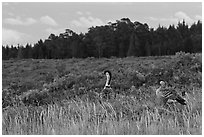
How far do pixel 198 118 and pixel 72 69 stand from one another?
15191mm

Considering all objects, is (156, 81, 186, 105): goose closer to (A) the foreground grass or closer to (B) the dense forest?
(A) the foreground grass

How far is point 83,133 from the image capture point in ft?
12.5

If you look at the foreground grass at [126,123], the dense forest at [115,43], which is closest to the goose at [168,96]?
the foreground grass at [126,123]

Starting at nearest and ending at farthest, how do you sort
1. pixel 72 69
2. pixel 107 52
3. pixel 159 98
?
1. pixel 159 98
2. pixel 72 69
3. pixel 107 52

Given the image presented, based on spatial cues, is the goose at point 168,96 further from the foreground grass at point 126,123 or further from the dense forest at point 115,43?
the dense forest at point 115,43

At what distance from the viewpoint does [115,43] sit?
31438 mm

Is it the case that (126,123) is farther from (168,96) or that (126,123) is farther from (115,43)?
(115,43)

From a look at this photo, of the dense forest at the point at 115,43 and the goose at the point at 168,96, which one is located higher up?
the dense forest at the point at 115,43

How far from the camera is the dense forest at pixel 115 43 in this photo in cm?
2973

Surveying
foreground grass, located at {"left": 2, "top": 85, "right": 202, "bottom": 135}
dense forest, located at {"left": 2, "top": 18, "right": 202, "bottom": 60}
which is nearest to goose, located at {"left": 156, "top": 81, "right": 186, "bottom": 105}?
foreground grass, located at {"left": 2, "top": 85, "right": 202, "bottom": 135}

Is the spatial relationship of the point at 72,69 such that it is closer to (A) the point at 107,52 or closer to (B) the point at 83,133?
(A) the point at 107,52

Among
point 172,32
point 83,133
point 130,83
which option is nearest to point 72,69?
point 130,83

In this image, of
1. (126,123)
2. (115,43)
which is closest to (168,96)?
(126,123)

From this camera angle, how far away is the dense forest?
29734 millimetres
